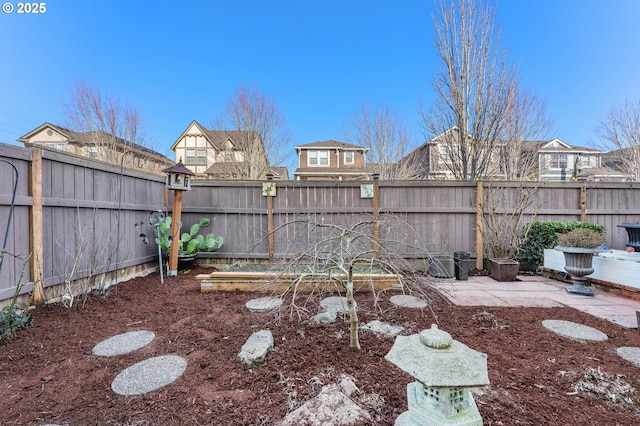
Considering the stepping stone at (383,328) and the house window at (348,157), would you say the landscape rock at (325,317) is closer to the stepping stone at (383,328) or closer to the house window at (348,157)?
the stepping stone at (383,328)

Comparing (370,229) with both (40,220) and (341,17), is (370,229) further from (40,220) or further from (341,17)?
(341,17)

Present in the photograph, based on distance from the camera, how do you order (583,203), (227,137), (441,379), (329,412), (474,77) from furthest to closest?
(227,137)
(474,77)
(583,203)
(329,412)
(441,379)

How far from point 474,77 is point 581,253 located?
461 cm

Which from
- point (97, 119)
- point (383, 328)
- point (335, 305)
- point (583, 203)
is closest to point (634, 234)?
point (583, 203)

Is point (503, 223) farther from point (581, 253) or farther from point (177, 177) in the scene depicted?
point (177, 177)

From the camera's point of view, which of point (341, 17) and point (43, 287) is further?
point (341, 17)

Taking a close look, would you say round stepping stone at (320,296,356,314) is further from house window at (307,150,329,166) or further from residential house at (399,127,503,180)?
house window at (307,150,329,166)

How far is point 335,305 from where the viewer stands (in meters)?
2.96

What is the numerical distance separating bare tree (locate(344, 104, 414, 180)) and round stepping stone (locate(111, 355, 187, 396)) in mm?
11198

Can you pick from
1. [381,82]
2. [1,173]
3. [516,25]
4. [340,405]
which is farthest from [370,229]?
[381,82]

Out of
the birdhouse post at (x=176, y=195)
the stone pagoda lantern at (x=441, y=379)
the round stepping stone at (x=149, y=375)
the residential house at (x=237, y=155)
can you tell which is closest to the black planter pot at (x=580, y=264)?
the stone pagoda lantern at (x=441, y=379)

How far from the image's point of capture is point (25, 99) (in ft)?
29.7

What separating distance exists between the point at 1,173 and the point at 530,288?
20.4 ft

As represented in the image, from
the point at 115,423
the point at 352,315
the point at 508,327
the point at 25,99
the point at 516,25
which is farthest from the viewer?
the point at 25,99
